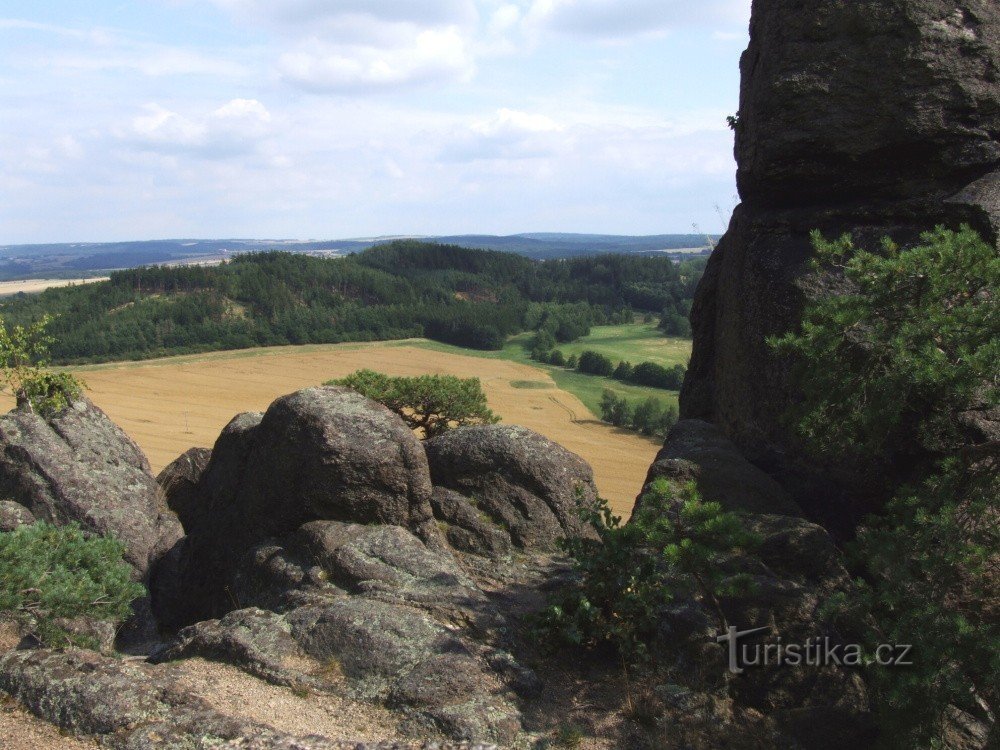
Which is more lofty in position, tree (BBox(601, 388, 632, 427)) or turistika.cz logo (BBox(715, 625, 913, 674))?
turistika.cz logo (BBox(715, 625, 913, 674))

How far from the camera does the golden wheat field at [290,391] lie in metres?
44.7

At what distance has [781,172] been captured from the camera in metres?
16.2

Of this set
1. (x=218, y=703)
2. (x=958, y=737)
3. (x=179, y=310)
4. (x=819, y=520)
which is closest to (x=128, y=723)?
(x=218, y=703)

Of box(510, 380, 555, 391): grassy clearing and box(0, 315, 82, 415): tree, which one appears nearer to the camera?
box(0, 315, 82, 415): tree

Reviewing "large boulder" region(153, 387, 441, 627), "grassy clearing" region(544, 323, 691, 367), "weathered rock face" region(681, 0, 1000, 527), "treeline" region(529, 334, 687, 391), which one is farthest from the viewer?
"grassy clearing" region(544, 323, 691, 367)

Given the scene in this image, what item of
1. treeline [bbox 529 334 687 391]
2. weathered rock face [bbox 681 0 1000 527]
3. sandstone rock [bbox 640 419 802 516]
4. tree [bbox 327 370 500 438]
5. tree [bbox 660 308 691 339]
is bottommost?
treeline [bbox 529 334 687 391]

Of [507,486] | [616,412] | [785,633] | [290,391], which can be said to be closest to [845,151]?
[507,486]

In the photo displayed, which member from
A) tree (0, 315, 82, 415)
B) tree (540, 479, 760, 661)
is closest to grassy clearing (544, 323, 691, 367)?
tree (0, 315, 82, 415)

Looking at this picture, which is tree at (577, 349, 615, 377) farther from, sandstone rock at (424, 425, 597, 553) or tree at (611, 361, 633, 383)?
sandstone rock at (424, 425, 597, 553)

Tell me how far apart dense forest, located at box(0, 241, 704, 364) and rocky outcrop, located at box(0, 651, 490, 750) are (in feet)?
228

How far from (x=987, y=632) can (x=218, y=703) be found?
281 inches

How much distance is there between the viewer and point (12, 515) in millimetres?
15219

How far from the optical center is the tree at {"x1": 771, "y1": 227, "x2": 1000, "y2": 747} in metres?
7.79

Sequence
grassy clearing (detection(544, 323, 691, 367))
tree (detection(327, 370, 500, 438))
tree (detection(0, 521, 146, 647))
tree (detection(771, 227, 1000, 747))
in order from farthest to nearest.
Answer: grassy clearing (detection(544, 323, 691, 367)) → tree (detection(327, 370, 500, 438)) → tree (detection(0, 521, 146, 647)) → tree (detection(771, 227, 1000, 747))
